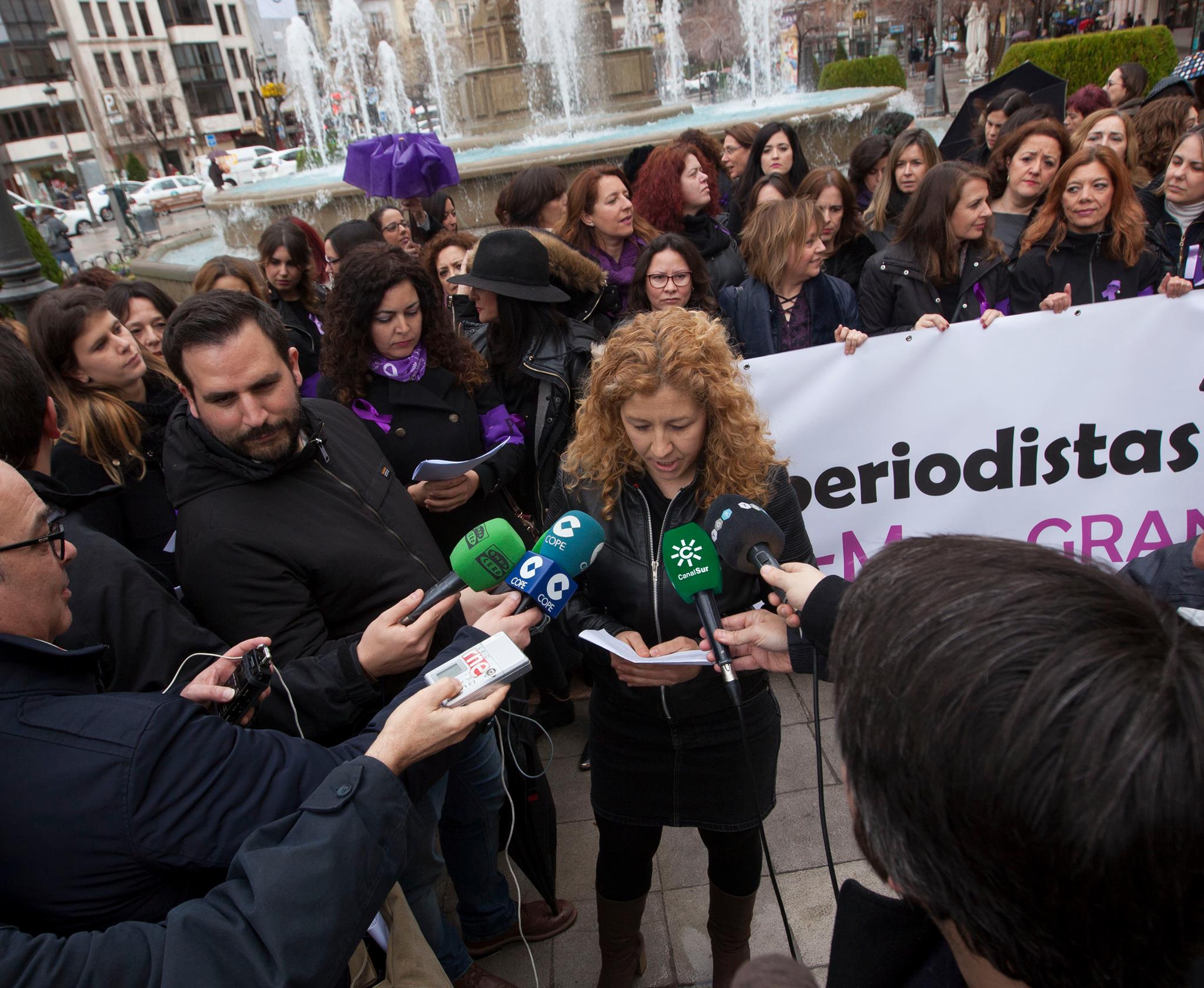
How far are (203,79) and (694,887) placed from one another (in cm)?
7113

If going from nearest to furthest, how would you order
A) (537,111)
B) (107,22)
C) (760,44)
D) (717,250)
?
(717,250), (537,111), (760,44), (107,22)

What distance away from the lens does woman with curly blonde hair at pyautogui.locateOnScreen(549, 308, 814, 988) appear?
7.39ft

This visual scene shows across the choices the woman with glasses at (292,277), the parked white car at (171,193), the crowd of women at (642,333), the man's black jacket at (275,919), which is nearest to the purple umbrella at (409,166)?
the crowd of women at (642,333)

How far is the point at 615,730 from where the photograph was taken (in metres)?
2.39

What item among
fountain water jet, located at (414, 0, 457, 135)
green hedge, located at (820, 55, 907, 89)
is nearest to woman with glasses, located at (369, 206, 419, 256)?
fountain water jet, located at (414, 0, 457, 135)

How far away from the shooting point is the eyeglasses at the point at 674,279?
12.5 ft

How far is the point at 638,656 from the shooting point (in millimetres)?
1996

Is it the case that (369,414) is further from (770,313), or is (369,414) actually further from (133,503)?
(770,313)

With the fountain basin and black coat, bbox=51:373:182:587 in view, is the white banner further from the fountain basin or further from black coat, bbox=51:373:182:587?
the fountain basin

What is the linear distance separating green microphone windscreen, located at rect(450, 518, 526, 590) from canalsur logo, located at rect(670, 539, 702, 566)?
404 mm

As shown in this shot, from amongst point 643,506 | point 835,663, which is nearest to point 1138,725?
point 835,663

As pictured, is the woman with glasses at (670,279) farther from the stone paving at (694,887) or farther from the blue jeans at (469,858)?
the blue jeans at (469,858)

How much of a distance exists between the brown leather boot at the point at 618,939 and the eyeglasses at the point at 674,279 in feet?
8.56

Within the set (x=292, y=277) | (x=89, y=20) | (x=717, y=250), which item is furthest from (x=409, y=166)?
(x=89, y=20)
